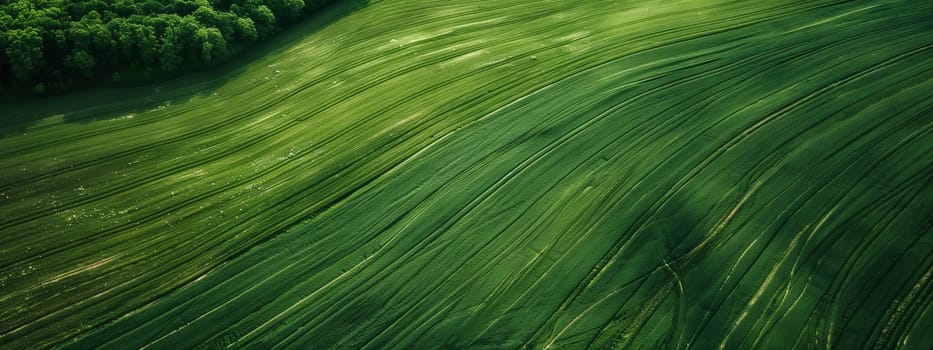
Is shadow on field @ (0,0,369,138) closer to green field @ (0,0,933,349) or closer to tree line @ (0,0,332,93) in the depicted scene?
green field @ (0,0,933,349)

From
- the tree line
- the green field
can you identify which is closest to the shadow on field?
the green field

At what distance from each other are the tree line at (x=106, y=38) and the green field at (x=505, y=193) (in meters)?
0.91

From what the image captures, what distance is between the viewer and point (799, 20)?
18.8 meters

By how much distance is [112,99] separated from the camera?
17172 mm

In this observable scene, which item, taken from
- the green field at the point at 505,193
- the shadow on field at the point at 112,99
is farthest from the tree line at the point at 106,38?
the green field at the point at 505,193

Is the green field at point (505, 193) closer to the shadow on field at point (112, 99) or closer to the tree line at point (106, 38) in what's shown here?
the shadow on field at point (112, 99)

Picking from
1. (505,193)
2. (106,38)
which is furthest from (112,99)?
(505,193)

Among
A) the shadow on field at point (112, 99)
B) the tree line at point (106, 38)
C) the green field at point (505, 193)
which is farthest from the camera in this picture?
the tree line at point (106, 38)

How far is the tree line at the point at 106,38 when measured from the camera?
1700cm

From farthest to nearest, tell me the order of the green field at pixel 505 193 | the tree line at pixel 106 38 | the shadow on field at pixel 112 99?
the tree line at pixel 106 38
the shadow on field at pixel 112 99
the green field at pixel 505 193

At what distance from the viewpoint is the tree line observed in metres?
17.0

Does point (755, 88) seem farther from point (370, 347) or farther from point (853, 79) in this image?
point (370, 347)

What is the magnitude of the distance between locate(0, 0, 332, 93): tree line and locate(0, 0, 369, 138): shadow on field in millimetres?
433

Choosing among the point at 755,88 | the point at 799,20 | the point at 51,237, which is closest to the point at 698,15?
the point at 799,20
